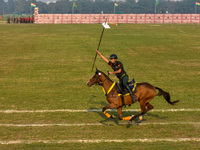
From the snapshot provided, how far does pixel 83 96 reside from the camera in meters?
19.0

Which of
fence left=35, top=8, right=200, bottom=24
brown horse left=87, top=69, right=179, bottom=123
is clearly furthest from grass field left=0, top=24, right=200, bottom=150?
fence left=35, top=8, right=200, bottom=24

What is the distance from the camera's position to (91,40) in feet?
143

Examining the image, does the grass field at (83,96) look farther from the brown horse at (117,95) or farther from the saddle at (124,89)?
the saddle at (124,89)

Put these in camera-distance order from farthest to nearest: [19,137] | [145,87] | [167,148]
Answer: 1. [145,87]
2. [19,137]
3. [167,148]

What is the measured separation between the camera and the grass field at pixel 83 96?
12.0m

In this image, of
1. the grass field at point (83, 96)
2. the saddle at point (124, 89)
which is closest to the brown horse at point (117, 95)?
the saddle at point (124, 89)

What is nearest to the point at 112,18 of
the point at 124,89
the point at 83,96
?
the point at 83,96

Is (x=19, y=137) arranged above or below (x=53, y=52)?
below

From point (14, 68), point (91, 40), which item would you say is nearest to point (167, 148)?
point (14, 68)

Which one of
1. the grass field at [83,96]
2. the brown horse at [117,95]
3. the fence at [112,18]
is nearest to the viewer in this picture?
the grass field at [83,96]

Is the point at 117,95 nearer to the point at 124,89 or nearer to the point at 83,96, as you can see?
the point at 124,89

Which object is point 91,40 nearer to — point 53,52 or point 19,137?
point 53,52

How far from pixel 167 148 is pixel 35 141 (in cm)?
462

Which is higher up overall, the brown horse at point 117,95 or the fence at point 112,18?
the fence at point 112,18
